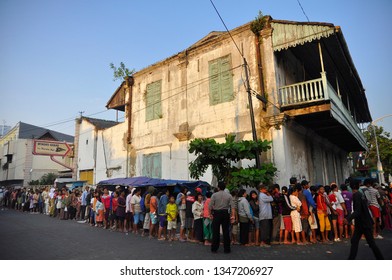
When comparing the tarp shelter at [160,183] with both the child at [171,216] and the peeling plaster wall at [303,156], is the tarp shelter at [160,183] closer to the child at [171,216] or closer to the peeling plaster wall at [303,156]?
the child at [171,216]

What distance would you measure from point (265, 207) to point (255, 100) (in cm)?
581

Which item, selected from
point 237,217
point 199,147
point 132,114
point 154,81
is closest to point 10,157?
point 132,114

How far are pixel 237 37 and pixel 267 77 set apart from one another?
8.86 ft

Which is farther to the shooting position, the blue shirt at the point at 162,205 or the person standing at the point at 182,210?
the blue shirt at the point at 162,205

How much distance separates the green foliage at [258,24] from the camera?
12.0m

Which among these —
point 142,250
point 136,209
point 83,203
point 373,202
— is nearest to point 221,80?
point 136,209

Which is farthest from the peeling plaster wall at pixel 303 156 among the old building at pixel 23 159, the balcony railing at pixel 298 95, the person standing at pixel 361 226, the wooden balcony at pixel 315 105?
the old building at pixel 23 159

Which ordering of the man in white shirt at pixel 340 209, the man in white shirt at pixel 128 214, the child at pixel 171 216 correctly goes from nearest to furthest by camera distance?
the man in white shirt at pixel 340 209, the child at pixel 171 216, the man in white shirt at pixel 128 214

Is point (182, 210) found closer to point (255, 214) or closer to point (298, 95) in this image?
point (255, 214)

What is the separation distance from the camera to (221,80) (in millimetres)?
13211

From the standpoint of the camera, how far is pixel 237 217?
730 centimetres

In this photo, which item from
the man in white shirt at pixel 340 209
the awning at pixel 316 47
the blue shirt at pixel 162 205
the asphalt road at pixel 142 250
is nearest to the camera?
the asphalt road at pixel 142 250

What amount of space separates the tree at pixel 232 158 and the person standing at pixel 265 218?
59.8 inches

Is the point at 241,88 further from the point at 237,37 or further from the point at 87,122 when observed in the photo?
the point at 87,122
